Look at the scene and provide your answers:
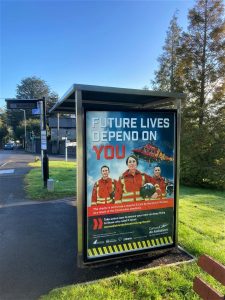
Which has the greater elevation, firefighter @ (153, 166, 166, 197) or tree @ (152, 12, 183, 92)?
tree @ (152, 12, 183, 92)

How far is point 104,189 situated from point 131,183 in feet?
1.41

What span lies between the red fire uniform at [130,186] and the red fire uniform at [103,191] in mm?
105

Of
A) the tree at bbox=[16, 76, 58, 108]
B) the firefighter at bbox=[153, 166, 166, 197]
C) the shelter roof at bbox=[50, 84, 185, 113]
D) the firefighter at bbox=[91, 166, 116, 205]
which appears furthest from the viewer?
the tree at bbox=[16, 76, 58, 108]

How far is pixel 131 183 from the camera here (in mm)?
3809

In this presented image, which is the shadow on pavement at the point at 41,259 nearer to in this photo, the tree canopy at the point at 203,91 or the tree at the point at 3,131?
the tree canopy at the point at 203,91

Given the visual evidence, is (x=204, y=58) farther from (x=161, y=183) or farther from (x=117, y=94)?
(x=161, y=183)

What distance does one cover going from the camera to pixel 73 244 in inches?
177

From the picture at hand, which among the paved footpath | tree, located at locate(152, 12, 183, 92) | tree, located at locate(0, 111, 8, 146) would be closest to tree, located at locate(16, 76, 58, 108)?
tree, located at locate(0, 111, 8, 146)

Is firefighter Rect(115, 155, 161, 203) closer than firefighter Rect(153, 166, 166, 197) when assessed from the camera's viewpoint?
Yes

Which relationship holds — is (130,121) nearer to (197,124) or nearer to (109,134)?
(109,134)

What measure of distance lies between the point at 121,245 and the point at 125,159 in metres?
1.29

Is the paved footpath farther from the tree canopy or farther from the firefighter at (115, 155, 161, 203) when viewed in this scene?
the tree canopy

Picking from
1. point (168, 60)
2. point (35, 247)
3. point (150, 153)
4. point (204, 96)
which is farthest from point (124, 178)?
point (168, 60)

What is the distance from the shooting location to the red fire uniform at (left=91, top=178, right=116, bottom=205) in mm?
3629
